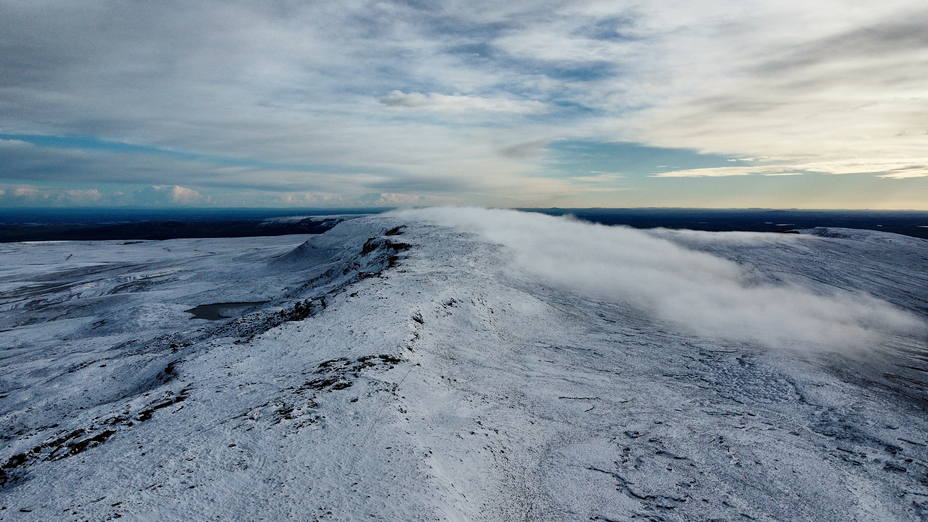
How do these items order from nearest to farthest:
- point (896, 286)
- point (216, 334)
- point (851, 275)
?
point (216, 334), point (896, 286), point (851, 275)

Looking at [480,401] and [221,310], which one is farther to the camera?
[221,310]

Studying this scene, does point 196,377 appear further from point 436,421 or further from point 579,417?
point 579,417

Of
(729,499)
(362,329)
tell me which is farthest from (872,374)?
(362,329)

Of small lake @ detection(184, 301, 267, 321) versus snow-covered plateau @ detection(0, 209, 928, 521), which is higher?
snow-covered plateau @ detection(0, 209, 928, 521)

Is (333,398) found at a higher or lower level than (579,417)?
higher

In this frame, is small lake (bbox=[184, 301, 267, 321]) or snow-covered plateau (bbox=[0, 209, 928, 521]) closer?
snow-covered plateau (bbox=[0, 209, 928, 521])

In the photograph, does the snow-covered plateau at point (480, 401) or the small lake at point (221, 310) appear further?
the small lake at point (221, 310)

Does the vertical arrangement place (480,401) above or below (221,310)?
above

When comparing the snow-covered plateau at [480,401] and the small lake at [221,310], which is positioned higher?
the snow-covered plateau at [480,401]
